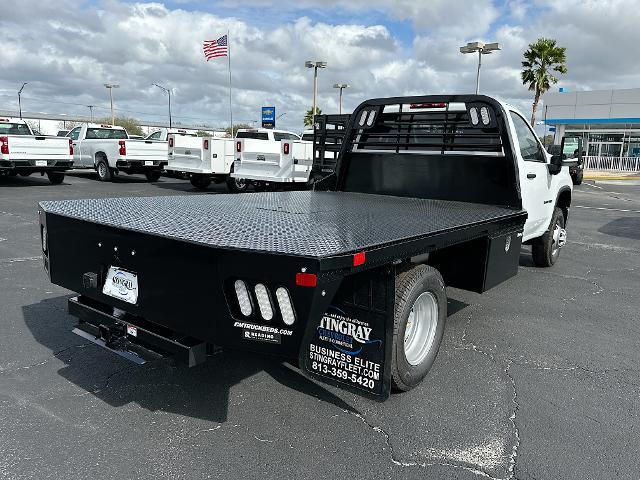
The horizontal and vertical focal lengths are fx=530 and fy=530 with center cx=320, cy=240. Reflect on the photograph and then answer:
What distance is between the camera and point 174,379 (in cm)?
365

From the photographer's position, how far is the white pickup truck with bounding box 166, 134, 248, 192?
1556 centimetres

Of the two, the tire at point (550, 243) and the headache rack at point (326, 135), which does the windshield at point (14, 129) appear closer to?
the headache rack at point (326, 135)

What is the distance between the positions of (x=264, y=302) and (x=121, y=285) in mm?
1064

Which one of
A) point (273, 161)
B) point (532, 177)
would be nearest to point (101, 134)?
point (273, 161)

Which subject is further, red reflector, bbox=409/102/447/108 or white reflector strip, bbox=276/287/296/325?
red reflector, bbox=409/102/447/108

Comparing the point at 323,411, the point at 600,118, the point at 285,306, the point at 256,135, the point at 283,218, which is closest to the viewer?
the point at 285,306

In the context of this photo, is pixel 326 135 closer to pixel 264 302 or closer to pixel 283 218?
pixel 283 218

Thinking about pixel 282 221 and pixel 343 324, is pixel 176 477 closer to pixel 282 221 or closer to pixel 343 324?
pixel 343 324

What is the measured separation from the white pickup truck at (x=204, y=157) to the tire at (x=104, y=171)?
3.33 meters

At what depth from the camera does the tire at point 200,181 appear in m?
16.6

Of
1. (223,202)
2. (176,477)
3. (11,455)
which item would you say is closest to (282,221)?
(223,202)

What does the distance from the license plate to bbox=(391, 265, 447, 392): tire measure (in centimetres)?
147

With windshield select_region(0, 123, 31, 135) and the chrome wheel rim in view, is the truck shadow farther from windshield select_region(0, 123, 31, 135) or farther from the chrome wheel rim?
windshield select_region(0, 123, 31, 135)

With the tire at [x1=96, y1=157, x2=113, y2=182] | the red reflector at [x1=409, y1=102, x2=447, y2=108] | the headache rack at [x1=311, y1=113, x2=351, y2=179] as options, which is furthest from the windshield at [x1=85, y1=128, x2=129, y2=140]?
the red reflector at [x1=409, y1=102, x2=447, y2=108]
